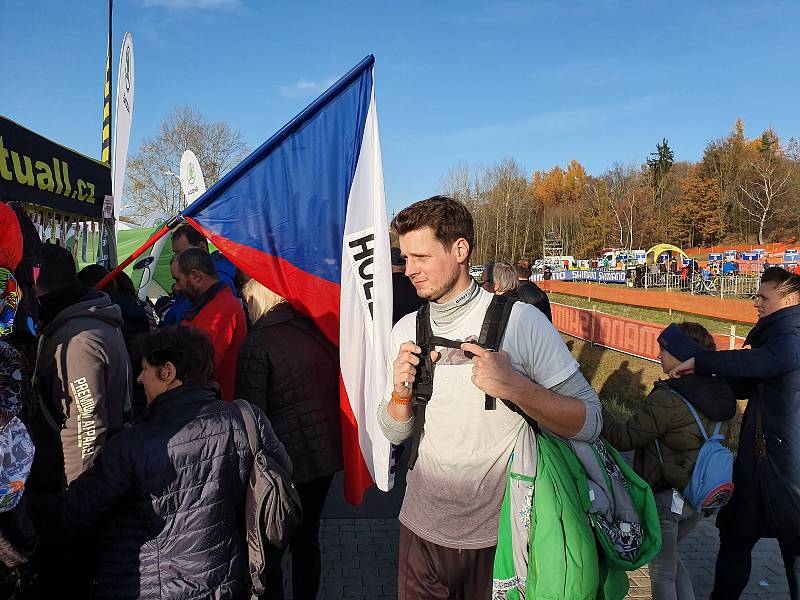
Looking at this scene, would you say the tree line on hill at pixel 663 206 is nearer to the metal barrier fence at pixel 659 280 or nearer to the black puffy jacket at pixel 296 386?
the metal barrier fence at pixel 659 280

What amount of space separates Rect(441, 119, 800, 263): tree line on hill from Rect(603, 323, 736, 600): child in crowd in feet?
201

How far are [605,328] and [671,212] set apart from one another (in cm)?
6333

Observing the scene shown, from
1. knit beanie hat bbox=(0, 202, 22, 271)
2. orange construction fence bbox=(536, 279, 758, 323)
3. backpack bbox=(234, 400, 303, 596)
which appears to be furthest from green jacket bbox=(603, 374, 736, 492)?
orange construction fence bbox=(536, 279, 758, 323)

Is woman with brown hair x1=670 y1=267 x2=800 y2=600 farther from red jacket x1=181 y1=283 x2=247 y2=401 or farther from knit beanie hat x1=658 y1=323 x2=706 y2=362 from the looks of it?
red jacket x1=181 y1=283 x2=247 y2=401

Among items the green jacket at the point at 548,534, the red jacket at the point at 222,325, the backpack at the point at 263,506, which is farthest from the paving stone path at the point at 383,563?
the green jacket at the point at 548,534

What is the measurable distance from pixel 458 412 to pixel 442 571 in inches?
23.0

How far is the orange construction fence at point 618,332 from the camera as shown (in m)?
12.2

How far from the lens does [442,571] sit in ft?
7.29

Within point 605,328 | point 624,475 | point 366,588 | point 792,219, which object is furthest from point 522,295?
point 792,219

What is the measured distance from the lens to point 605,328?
1469cm

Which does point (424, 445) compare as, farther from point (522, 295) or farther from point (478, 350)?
point (522, 295)

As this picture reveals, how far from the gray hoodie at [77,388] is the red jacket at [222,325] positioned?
0.68 m

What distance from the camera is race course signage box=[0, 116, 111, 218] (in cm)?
365

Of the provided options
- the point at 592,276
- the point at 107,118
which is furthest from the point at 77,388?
the point at 592,276
